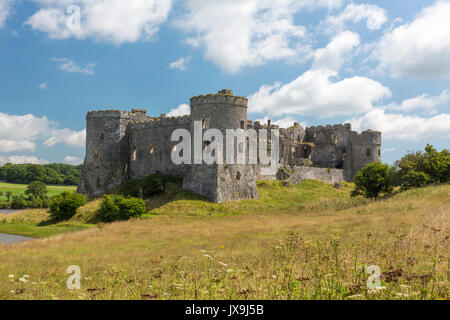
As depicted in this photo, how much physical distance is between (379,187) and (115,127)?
30.3 m

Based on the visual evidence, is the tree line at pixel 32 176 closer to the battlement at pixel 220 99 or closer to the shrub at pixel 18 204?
the shrub at pixel 18 204

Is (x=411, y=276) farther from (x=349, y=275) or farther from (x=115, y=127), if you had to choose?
(x=115, y=127)

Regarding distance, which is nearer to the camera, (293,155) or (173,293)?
(173,293)

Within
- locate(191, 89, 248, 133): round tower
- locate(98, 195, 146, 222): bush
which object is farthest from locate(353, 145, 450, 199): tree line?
locate(98, 195, 146, 222): bush

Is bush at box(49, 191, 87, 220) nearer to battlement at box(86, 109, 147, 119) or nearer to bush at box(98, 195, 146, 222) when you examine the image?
bush at box(98, 195, 146, 222)

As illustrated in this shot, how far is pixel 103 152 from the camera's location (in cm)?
4194

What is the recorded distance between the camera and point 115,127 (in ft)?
139

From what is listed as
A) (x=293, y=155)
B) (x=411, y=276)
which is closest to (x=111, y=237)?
(x=411, y=276)

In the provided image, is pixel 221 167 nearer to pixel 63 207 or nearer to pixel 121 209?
pixel 121 209

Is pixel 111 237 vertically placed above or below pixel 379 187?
below

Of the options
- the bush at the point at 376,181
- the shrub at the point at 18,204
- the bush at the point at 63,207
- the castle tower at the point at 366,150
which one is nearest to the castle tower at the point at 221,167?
the bush at the point at 376,181

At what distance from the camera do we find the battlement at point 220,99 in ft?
109

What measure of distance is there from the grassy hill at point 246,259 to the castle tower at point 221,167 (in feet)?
8.75

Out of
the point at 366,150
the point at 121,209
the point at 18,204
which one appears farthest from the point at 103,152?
the point at 18,204
